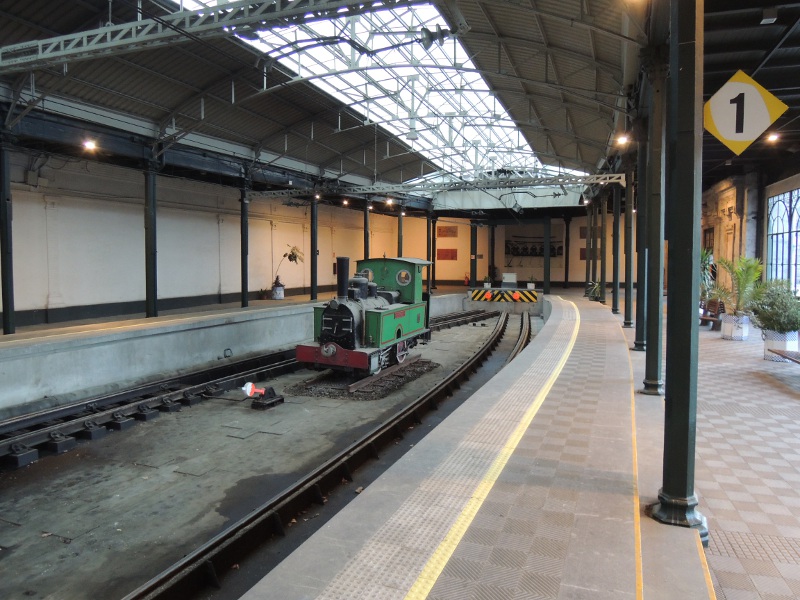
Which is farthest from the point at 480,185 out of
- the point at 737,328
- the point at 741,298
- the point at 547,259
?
the point at 547,259

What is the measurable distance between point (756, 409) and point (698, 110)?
Answer: 5405mm

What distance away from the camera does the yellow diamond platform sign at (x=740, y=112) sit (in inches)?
149

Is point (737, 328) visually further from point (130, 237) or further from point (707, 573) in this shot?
point (130, 237)

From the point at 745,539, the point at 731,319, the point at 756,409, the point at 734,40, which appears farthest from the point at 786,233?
the point at 745,539

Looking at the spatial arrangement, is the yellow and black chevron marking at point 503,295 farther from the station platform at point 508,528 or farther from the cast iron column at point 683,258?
the cast iron column at point 683,258

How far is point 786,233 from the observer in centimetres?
1675

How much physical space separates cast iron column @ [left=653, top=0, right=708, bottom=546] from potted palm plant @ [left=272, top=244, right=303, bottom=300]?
70.8 ft

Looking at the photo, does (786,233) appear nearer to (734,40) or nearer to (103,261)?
(734,40)

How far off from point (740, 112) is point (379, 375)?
834 cm

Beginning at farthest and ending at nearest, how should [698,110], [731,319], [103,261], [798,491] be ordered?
[103,261]
[731,319]
[798,491]
[698,110]

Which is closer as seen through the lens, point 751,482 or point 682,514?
point 682,514

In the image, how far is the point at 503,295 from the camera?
83.7 feet

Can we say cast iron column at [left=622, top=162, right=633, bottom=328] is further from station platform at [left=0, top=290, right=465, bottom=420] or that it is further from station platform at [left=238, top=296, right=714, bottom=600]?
station platform at [left=0, top=290, right=465, bottom=420]

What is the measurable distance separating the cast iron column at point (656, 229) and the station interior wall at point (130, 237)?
49.4ft
